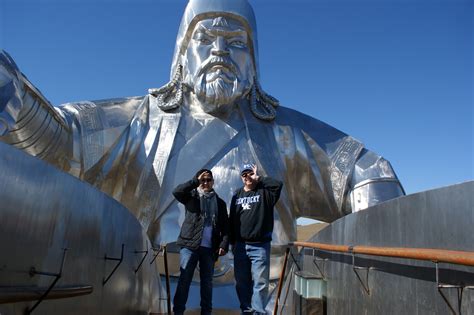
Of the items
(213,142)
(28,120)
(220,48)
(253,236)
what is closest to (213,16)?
(220,48)

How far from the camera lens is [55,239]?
2.45m

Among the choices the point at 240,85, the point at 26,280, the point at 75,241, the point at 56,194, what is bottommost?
the point at 26,280

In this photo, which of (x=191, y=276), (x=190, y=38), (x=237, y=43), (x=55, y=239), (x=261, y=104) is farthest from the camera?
(x=261, y=104)

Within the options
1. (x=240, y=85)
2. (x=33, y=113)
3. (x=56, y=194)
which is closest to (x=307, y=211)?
(x=240, y=85)

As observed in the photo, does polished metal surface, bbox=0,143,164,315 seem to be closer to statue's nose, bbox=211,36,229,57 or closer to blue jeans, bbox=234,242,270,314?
blue jeans, bbox=234,242,270,314

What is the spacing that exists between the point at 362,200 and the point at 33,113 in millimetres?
5124

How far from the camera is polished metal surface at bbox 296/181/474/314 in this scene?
7.25 ft

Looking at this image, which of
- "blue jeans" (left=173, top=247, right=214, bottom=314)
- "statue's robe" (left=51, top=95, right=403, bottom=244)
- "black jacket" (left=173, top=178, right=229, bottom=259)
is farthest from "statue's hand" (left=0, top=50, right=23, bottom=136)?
"blue jeans" (left=173, top=247, right=214, bottom=314)

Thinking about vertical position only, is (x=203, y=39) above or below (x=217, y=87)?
above

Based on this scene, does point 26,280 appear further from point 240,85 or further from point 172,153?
point 240,85

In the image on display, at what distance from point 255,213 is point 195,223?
0.51 meters

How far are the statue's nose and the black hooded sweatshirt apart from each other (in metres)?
4.62

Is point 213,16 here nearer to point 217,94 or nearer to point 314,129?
point 217,94

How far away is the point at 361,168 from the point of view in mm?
8258
